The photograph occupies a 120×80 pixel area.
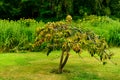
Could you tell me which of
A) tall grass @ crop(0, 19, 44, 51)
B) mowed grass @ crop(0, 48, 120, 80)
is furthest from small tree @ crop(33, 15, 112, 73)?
tall grass @ crop(0, 19, 44, 51)

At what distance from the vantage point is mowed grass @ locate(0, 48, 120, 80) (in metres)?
8.51

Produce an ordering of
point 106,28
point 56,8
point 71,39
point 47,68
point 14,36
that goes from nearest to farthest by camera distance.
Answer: point 71,39, point 47,68, point 14,36, point 106,28, point 56,8

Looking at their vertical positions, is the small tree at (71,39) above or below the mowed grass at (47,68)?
above

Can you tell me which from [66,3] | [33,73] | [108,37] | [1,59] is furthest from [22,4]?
[33,73]

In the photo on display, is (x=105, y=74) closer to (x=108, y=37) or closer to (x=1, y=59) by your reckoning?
(x=1, y=59)

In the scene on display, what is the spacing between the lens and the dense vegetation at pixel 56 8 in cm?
2011

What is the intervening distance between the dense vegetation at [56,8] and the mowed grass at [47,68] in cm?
891

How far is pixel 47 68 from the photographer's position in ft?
30.6

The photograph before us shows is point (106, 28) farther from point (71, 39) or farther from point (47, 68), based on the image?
point (71, 39)

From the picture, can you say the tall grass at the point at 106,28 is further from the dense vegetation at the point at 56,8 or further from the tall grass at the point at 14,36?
the dense vegetation at the point at 56,8

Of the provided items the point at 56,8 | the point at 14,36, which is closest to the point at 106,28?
the point at 14,36

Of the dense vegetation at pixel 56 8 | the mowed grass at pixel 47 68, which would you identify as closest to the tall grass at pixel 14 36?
the mowed grass at pixel 47 68

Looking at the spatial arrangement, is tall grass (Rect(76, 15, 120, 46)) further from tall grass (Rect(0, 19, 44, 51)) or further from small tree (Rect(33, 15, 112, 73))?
small tree (Rect(33, 15, 112, 73))

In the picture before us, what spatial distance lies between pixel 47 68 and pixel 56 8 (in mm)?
10881
